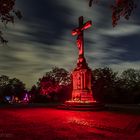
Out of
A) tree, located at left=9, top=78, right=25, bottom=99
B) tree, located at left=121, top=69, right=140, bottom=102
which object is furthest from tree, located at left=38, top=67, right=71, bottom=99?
tree, located at left=9, top=78, right=25, bottom=99

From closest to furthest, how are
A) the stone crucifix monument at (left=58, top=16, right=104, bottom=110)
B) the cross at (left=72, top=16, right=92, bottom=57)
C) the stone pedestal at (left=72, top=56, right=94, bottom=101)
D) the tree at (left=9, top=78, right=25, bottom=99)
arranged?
the stone crucifix monument at (left=58, top=16, right=104, bottom=110) < the stone pedestal at (left=72, top=56, right=94, bottom=101) < the cross at (left=72, top=16, right=92, bottom=57) < the tree at (left=9, top=78, right=25, bottom=99)

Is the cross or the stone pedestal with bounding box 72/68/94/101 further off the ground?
the cross

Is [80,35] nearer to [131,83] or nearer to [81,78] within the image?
[81,78]

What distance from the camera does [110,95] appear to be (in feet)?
180

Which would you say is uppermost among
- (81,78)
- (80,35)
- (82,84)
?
(80,35)

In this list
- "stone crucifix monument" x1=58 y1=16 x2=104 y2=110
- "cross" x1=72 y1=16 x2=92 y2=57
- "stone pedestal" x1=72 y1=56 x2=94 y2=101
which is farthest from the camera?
"cross" x1=72 y1=16 x2=92 y2=57

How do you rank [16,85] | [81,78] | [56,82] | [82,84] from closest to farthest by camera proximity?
1. [82,84]
2. [81,78]
3. [56,82]
4. [16,85]

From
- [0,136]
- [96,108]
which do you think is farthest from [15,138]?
[96,108]

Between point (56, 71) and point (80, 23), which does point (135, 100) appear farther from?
point (80, 23)

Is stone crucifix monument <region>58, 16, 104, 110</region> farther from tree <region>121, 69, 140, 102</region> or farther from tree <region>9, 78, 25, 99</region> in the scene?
tree <region>9, 78, 25, 99</region>

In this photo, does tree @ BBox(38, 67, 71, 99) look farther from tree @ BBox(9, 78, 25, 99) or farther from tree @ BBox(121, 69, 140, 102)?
tree @ BBox(9, 78, 25, 99)

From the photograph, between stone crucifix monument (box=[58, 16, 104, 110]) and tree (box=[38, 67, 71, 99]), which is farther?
tree (box=[38, 67, 71, 99])

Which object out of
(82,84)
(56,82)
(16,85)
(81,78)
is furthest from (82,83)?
(16,85)

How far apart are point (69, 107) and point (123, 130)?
1505cm
